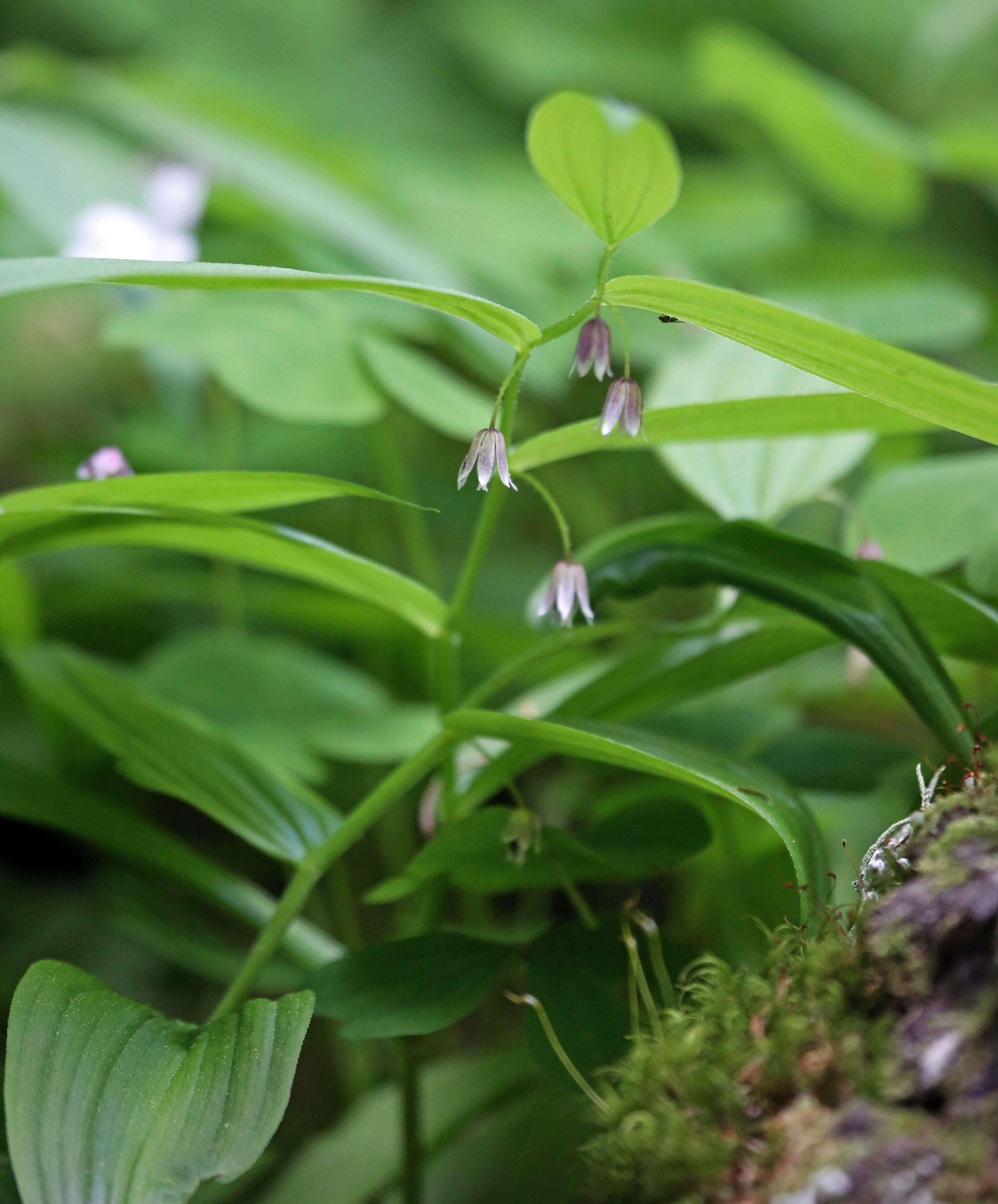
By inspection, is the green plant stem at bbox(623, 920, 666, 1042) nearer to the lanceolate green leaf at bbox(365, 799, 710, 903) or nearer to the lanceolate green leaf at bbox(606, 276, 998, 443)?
the lanceolate green leaf at bbox(365, 799, 710, 903)

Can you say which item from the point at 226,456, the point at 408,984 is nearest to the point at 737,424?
the point at 408,984

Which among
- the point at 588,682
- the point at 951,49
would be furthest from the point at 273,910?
the point at 951,49

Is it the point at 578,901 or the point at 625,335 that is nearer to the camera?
the point at 625,335

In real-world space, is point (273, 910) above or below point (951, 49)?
below

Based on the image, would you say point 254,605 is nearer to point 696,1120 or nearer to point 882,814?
point 882,814

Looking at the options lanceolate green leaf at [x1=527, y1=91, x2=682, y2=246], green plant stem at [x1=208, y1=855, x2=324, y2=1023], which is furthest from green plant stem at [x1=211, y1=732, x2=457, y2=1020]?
lanceolate green leaf at [x1=527, y1=91, x2=682, y2=246]

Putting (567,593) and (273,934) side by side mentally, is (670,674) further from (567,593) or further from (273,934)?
(273,934)

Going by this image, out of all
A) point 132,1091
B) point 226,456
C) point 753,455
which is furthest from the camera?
point 226,456
